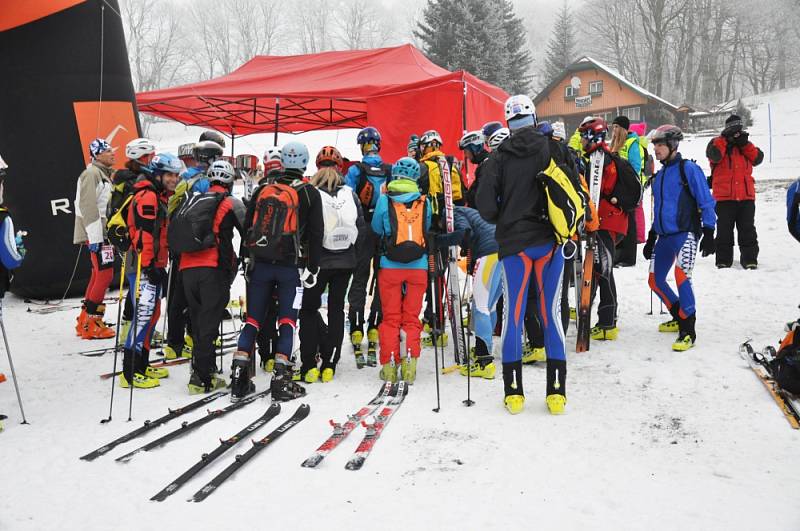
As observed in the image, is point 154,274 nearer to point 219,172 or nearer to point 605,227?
point 219,172

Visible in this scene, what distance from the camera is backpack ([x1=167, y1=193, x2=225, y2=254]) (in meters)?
5.09

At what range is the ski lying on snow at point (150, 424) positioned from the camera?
4012 mm

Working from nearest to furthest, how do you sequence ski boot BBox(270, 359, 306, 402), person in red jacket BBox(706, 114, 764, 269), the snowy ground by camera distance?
1. the snowy ground
2. ski boot BBox(270, 359, 306, 402)
3. person in red jacket BBox(706, 114, 764, 269)

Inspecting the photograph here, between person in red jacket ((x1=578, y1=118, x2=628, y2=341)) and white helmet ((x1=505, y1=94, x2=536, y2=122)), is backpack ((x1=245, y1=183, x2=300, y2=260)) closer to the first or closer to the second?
white helmet ((x1=505, y1=94, x2=536, y2=122))

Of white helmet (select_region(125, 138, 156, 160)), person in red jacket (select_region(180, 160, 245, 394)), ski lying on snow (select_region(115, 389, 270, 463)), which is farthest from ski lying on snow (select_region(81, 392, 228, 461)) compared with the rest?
white helmet (select_region(125, 138, 156, 160))

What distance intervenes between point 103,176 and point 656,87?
143ft

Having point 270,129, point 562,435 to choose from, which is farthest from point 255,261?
point 270,129

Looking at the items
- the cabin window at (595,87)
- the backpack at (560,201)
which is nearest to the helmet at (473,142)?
the backpack at (560,201)

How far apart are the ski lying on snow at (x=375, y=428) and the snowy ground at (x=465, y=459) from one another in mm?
66

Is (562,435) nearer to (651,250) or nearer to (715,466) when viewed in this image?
(715,466)

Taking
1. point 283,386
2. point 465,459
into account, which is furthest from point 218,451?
point 465,459

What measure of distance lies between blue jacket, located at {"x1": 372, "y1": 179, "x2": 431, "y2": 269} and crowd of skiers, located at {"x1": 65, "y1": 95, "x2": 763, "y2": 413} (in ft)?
0.04

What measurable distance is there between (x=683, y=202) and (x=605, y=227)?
755 mm

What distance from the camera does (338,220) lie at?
5586 mm
